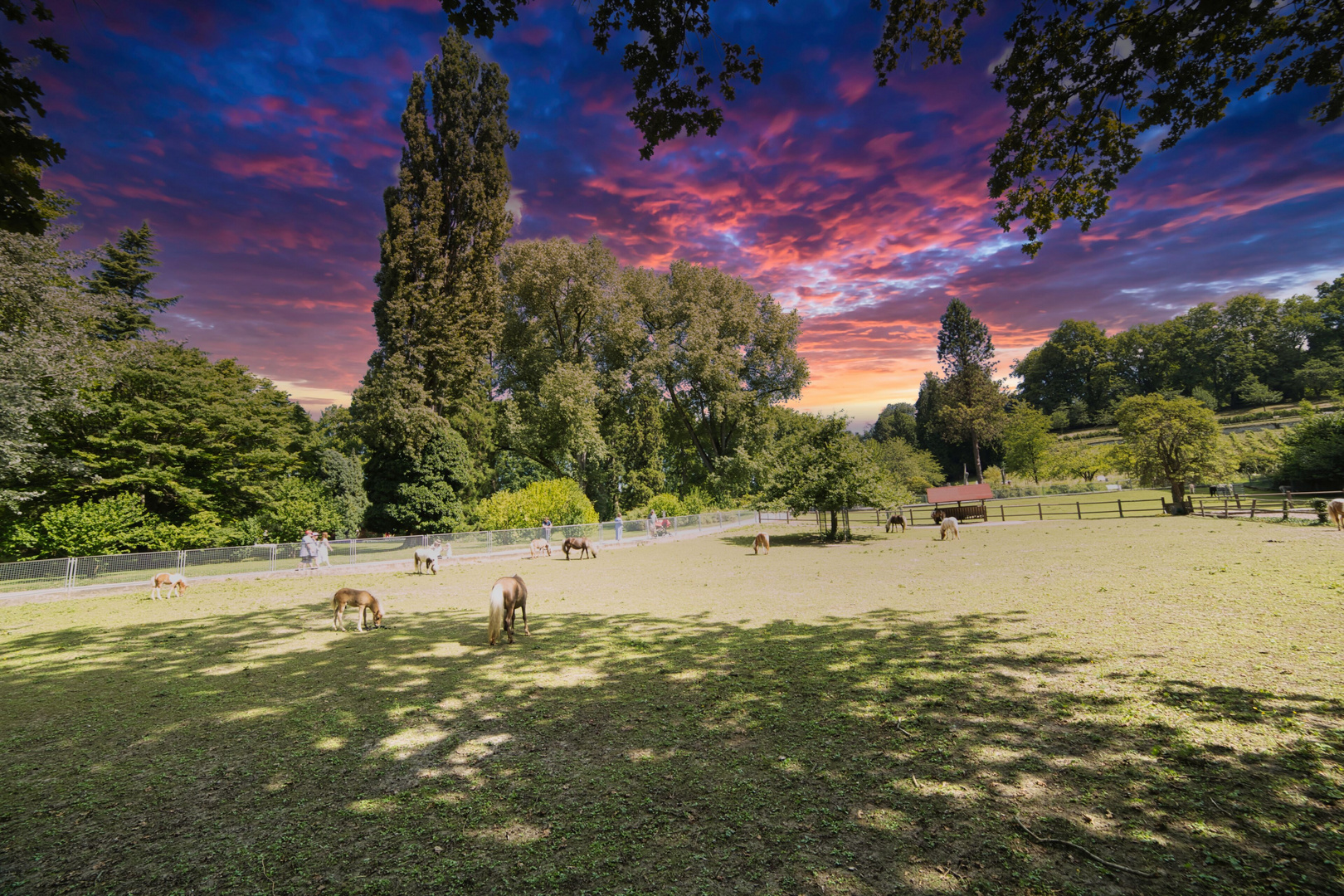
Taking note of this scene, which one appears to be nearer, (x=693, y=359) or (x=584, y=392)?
(x=584, y=392)

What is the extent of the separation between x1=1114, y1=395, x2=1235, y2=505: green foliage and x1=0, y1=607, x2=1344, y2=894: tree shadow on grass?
146 feet

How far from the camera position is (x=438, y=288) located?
2819 cm

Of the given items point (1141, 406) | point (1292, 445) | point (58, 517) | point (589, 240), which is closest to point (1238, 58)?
point (58, 517)

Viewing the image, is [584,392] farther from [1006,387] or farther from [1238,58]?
[1006,387]

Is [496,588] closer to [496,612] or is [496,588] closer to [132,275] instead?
[496,612]

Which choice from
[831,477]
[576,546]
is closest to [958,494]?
[831,477]

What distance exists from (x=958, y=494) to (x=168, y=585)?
49103mm

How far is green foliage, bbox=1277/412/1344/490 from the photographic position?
96.3 ft

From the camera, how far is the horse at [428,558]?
63.1 feet

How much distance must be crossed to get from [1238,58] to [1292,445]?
4393 cm

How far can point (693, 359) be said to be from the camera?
36.8 metres

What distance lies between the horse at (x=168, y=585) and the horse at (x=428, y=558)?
668cm

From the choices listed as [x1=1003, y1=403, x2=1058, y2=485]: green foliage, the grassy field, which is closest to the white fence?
the grassy field

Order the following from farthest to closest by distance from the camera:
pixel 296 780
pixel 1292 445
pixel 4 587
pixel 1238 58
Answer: pixel 1292 445 → pixel 4 587 → pixel 1238 58 → pixel 296 780
